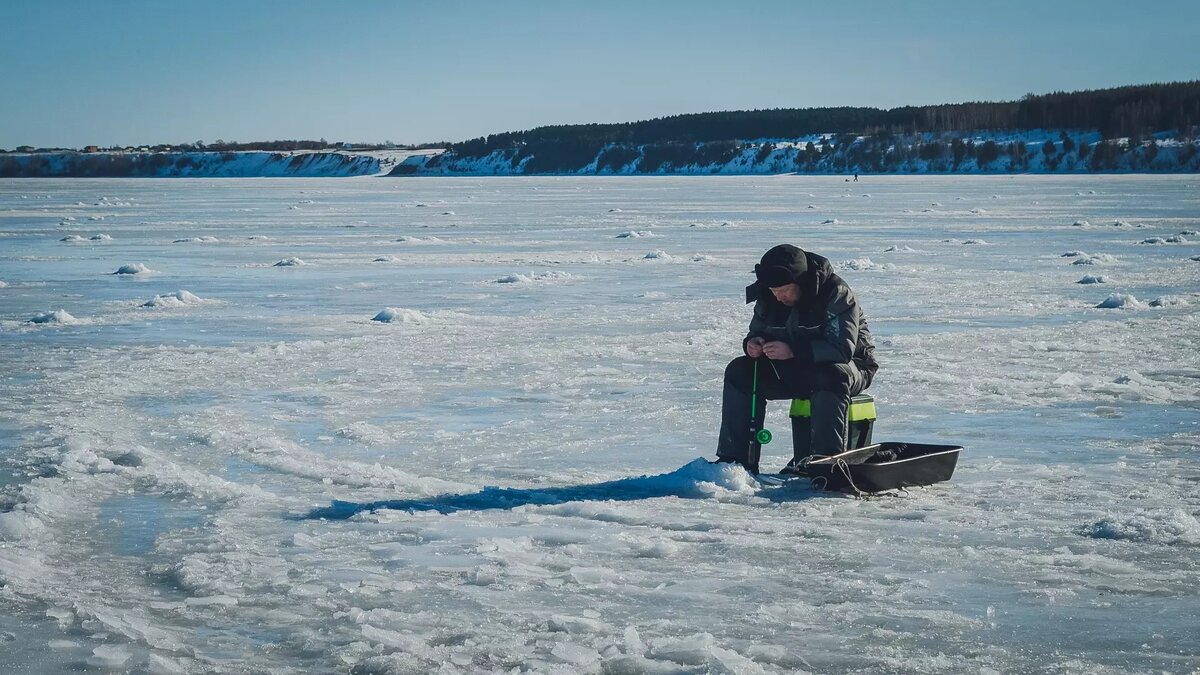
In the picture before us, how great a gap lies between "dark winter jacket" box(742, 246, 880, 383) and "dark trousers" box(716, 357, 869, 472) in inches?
2.7

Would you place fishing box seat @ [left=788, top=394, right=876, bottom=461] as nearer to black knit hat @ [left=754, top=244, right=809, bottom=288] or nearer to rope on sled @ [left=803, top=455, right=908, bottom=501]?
rope on sled @ [left=803, top=455, right=908, bottom=501]

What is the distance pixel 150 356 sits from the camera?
8125 millimetres

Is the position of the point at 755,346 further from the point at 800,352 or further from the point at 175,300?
the point at 175,300

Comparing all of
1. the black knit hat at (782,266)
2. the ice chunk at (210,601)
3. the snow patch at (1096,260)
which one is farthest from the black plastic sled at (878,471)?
the snow patch at (1096,260)

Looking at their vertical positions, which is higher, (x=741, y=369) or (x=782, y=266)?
(x=782, y=266)

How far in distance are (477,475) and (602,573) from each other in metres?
1.42

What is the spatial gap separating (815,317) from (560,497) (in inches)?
46.4

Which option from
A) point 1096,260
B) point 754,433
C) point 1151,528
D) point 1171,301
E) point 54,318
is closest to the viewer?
point 1151,528

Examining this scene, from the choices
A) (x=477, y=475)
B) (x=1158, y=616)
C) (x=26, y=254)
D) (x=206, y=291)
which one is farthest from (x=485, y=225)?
(x=1158, y=616)

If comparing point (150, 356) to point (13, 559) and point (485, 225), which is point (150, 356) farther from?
point (485, 225)

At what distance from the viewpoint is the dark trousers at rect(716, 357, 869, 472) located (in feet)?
15.5

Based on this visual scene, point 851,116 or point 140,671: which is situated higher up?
point 851,116

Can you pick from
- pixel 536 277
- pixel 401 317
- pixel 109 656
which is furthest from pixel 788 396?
pixel 536 277

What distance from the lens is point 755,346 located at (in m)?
4.68
